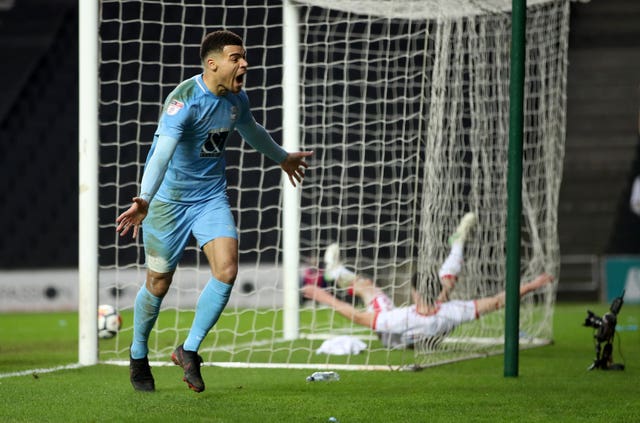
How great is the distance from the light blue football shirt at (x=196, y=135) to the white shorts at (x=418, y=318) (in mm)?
2272

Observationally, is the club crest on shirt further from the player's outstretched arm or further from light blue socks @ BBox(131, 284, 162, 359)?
the player's outstretched arm

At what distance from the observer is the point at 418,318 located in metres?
7.45

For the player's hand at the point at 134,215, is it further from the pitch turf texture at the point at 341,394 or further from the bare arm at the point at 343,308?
the bare arm at the point at 343,308

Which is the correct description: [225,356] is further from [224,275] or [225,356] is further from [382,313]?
[224,275]

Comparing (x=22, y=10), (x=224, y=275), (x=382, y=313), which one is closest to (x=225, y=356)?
(x=382, y=313)

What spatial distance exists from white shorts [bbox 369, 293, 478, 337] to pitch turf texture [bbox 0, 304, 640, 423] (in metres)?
0.37

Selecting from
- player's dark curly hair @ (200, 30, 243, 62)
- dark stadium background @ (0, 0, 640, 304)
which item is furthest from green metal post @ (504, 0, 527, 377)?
dark stadium background @ (0, 0, 640, 304)

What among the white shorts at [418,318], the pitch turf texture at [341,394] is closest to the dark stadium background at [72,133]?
the white shorts at [418,318]

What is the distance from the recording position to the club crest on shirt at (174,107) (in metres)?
5.03

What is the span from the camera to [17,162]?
54.2ft

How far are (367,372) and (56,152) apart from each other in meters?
11.2

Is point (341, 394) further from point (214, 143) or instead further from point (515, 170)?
point (515, 170)

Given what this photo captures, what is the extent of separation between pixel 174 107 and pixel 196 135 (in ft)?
0.67

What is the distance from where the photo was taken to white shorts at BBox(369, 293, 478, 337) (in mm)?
7395
